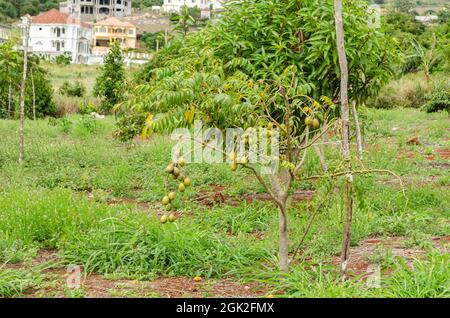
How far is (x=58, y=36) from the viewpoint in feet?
222

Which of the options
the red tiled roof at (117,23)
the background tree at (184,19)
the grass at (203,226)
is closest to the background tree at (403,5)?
the red tiled roof at (117,23)

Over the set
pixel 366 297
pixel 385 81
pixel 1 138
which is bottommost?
pixel 1 138

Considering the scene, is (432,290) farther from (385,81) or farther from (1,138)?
(1,138)

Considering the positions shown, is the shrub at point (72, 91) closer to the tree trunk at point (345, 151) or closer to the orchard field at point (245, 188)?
the orchard field at point (245, 188)

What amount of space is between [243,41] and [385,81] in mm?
1645

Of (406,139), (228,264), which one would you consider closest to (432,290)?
(228,264)

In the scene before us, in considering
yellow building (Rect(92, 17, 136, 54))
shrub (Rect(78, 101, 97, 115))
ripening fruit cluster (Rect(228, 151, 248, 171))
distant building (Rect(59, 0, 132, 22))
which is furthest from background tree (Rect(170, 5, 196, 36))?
distant building (Rect(59, 0, 132, 22))

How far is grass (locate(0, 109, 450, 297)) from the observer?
4.86m

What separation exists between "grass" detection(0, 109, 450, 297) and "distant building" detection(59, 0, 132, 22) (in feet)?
254

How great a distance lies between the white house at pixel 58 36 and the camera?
66.5 m

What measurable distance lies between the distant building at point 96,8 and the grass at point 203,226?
7754cm

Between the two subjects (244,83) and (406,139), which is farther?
(406,139)

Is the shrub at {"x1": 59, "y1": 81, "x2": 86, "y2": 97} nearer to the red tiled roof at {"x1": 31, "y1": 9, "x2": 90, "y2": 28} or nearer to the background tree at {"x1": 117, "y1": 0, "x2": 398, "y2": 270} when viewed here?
the background tree at {"x1": 117, "y1": 0, "x2": 398, "y2": 270}

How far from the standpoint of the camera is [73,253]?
17.9 ft
